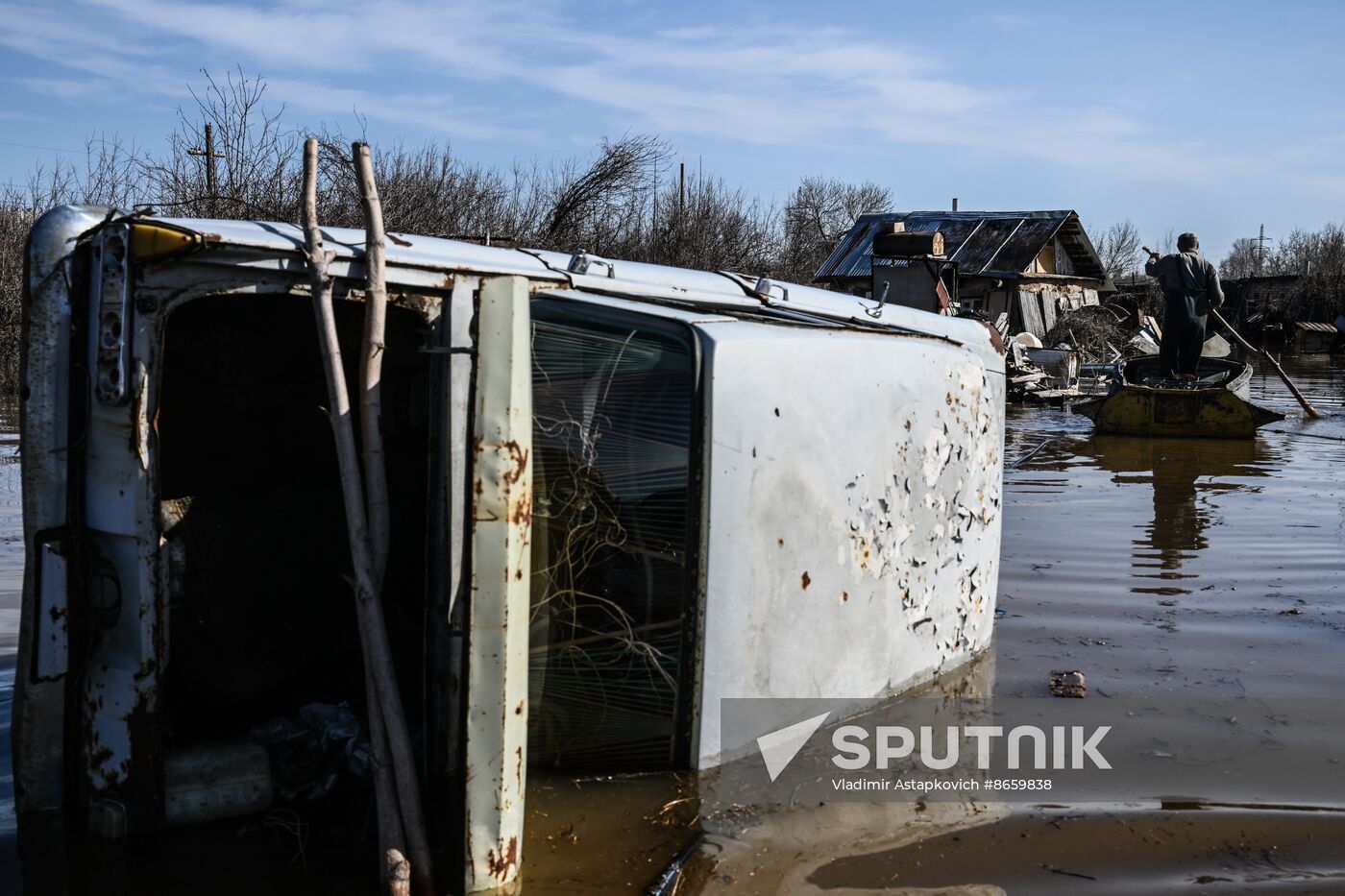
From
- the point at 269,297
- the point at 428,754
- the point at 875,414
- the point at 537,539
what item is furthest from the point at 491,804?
the point at 269,297

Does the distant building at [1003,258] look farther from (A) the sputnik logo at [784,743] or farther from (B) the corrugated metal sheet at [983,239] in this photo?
(A) the sputnik logo at [784,743]

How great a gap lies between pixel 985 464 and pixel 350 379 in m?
2.76

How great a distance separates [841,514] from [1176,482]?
Result: 8410mm

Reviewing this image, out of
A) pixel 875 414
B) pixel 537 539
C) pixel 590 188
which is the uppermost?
pixel 590 188

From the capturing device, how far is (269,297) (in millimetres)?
4465

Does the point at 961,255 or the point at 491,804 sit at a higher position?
the point at 961,255

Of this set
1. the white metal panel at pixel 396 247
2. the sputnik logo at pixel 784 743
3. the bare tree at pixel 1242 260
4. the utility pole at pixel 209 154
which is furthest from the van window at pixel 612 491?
the bare tree at pixel 1242 260

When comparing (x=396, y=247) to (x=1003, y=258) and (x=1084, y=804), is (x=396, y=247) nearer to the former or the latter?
(x=1084, y=804)

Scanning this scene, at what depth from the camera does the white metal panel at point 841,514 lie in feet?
11.7

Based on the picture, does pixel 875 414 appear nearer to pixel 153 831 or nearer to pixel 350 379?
pixel 350 379

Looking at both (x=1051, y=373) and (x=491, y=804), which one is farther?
(x=1051, y=373)

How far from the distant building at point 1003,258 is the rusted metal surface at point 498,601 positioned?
28299 millimetres

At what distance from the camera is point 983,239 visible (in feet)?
109

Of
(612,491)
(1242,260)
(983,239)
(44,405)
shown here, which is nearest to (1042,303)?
(983,239)
